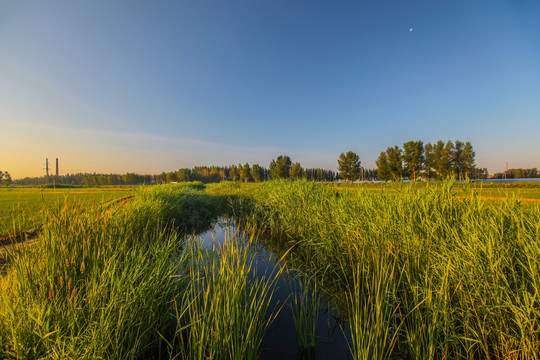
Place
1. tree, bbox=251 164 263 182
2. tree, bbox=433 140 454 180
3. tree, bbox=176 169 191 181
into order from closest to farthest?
tree, bbox=433 140 454 180 < tree, bbox=251 164 263 182 < tree, bbox=176 169 191 181

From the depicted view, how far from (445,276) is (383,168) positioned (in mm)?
55447

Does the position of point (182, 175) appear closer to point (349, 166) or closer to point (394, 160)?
point (349, 166)

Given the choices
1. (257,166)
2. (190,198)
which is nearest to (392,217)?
(190,198)

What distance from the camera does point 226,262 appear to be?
2.36m

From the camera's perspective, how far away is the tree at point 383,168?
159ft

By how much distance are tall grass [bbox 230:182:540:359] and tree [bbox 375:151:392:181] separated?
51.2m

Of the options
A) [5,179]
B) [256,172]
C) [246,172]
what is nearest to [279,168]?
[256,172]

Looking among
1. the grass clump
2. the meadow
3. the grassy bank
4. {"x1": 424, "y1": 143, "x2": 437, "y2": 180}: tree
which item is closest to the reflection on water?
the meadow

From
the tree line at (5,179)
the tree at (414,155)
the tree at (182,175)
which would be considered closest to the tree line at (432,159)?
the tree at (414,155)

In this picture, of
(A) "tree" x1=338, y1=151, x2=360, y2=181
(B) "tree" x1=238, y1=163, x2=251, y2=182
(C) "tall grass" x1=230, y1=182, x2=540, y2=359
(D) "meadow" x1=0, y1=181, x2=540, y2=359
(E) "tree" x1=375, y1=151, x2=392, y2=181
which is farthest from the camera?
(B) "tree" x1=238, y1=163, x2=251, y2=182

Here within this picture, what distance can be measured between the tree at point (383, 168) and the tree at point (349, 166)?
5.82 metres

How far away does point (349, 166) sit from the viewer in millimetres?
57531

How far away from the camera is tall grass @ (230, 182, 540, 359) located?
2.00 metres

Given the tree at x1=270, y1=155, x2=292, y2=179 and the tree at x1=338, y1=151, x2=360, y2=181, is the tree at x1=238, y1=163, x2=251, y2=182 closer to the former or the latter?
the tree at x1=270, y1=155, x2=292, y2=179
